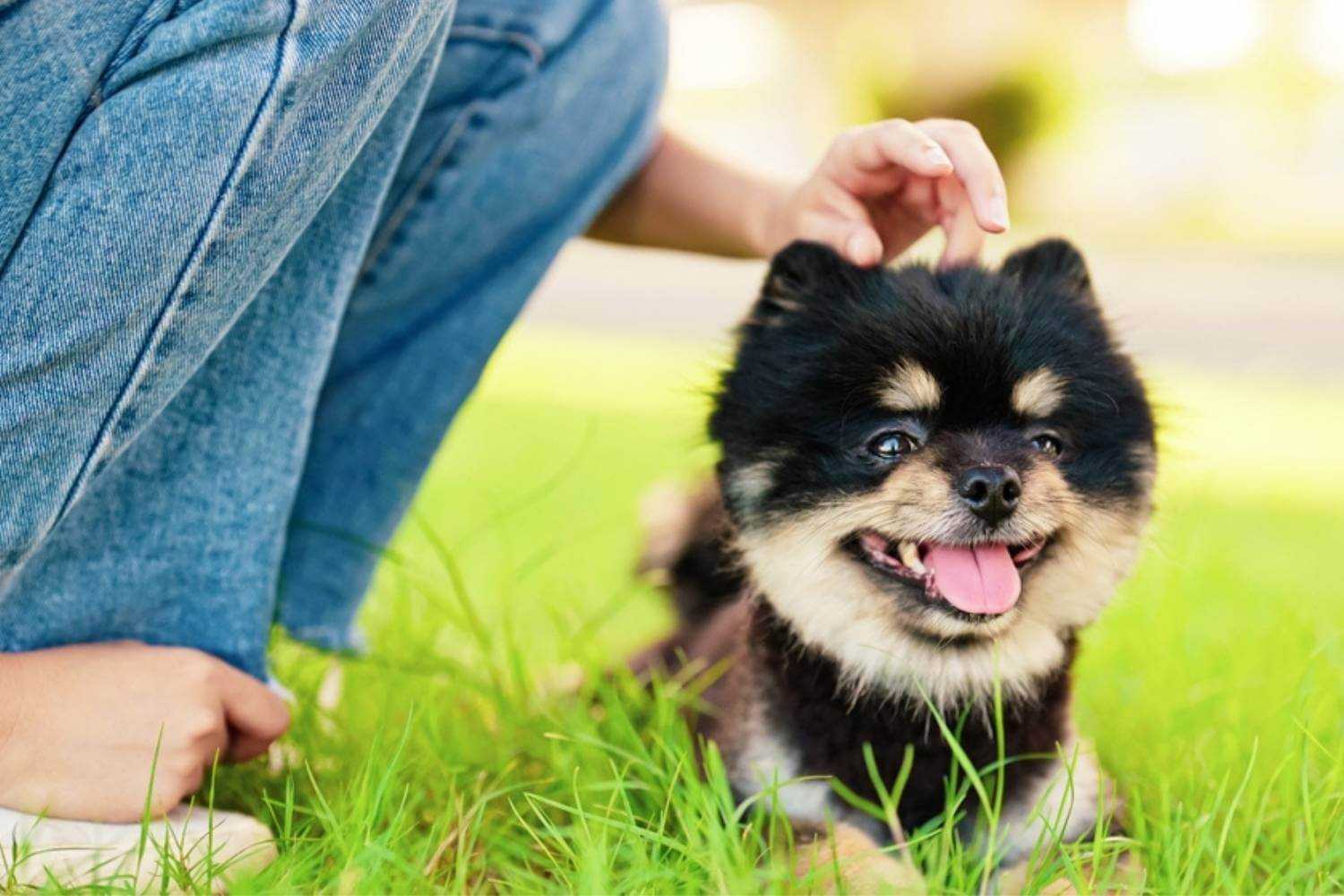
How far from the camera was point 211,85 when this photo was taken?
149 centimetres

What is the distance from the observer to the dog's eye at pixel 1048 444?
173 cm

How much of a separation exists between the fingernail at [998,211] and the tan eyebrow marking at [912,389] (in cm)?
20

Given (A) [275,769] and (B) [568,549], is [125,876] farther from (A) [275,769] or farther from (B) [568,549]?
(B) [568,549]

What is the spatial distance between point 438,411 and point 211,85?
2.73 ft

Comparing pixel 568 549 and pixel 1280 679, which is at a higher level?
pixel 1280 679

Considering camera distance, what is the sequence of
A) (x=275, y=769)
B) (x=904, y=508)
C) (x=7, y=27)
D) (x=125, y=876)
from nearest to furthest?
1. (x=125, y=876)
2. (x=7, y=27)
3. (x=904, y=508)
4. (x=275, y=769)

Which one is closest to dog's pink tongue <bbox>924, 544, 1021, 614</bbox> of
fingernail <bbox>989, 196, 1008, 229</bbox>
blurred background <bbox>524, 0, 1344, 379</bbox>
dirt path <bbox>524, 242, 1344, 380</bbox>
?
fingernail <bbox>989, 196, 1008, 229</bbox>

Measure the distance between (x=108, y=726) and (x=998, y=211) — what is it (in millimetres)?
1265

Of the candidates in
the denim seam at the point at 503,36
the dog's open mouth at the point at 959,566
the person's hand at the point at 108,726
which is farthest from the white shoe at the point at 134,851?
the denim seam at the point at 503,36

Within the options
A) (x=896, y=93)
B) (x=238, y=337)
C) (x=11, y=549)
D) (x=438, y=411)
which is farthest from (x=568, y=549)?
(x=896, y=93)

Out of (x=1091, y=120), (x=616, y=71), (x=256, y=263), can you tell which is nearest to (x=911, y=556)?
(x=256, y=263)

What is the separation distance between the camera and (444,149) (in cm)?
209

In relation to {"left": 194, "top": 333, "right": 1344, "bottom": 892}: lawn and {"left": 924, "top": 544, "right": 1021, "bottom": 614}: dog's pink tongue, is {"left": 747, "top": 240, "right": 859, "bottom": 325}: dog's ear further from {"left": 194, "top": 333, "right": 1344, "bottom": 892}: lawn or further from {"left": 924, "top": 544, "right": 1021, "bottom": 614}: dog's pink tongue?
{"left": 924, "top": 544, "right": 1021, "bottom": 614}: dog's pink tongue

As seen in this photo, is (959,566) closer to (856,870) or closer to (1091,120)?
(856,870)
